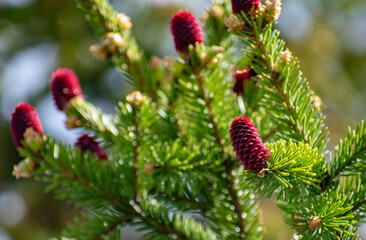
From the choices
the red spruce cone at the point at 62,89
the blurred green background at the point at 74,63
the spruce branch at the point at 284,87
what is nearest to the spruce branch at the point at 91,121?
the red spruce cone at the point at 62,89

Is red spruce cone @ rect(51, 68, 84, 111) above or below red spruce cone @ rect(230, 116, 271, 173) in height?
above

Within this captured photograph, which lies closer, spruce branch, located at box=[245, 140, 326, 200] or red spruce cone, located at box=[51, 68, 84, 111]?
spruce branch, located at box=[245, 140, 326, 200]

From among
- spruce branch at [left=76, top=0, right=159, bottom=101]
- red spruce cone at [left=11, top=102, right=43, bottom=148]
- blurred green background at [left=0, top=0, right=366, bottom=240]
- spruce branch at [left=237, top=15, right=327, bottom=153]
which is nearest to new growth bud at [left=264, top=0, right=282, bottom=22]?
spruce branch at [left=237, top=15, right=327, bottom=153]

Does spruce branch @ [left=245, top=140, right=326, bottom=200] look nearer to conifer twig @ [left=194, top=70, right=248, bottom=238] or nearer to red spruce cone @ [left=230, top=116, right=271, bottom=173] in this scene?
red spruce cone @ [left=230, top=116, right=271, bottom=173]

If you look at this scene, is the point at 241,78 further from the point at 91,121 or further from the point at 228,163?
the point at 91,121

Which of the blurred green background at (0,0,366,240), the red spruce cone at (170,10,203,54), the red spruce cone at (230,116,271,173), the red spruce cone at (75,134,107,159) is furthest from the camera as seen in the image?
the blurred green background at (0,0,366,240)

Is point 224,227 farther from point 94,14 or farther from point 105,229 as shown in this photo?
point 94,14

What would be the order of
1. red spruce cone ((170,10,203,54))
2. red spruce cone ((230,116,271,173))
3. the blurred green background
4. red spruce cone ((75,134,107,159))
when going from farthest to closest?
1. the blurred green background
2. red spruce cone ((75,134,107,159))
3. red spruce cone ((170,10,203,54))
4. red spruce cone ((230,116,271,173))

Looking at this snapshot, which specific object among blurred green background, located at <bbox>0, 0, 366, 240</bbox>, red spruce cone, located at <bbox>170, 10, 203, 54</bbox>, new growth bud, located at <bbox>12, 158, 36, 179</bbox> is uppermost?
blurred green background, located at <bbox>0, 0, 366, 240</bbox>
